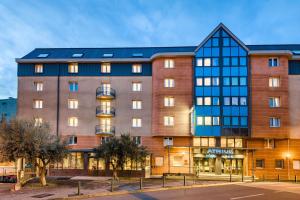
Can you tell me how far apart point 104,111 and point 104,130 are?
8.17 feet

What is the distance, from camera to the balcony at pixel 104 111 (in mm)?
35656

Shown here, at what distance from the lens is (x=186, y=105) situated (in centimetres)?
3447

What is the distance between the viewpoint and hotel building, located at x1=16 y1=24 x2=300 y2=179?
33406 millimetres

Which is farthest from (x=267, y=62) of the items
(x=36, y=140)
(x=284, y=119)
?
(x=36, y=140)

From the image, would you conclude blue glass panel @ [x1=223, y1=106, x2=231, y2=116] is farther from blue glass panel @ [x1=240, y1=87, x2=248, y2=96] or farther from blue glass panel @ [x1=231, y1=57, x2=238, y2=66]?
blue glass panel @ [x1=231, y1=57, x2=238, y2=66]

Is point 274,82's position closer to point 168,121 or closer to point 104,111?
point 168,121

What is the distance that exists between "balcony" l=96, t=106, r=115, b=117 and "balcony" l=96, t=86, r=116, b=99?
1.50 meters

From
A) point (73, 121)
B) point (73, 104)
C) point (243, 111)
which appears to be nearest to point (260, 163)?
point (243, 111)

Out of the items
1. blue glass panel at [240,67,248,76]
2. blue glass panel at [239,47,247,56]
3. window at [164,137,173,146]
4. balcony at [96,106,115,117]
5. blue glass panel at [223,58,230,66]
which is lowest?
window at [164,137,173,146]

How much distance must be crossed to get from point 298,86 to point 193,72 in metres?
13.2

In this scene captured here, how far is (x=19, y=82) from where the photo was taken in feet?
123

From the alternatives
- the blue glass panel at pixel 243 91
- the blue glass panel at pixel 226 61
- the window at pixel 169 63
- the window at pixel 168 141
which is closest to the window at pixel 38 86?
the window at pixel 169 63

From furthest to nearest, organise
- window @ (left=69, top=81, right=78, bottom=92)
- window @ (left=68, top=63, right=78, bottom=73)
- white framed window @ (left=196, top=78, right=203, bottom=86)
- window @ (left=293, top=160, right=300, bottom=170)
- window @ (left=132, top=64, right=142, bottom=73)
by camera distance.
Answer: window @ (left=68, top=63, right=78, bottom=73)
window @ (left=69, top=81, right=78, bottom=92)
window @ (left=132, top=64, right=142, bottom=73)
white framed window @ (left=196, top=78, right=203, bottom=86)
window @ (left=293, top=160, right=300, bottom=170)

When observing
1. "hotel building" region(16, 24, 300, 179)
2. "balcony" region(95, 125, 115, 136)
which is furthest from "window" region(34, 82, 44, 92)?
"balcony" region(95, 125, 115, 136)
